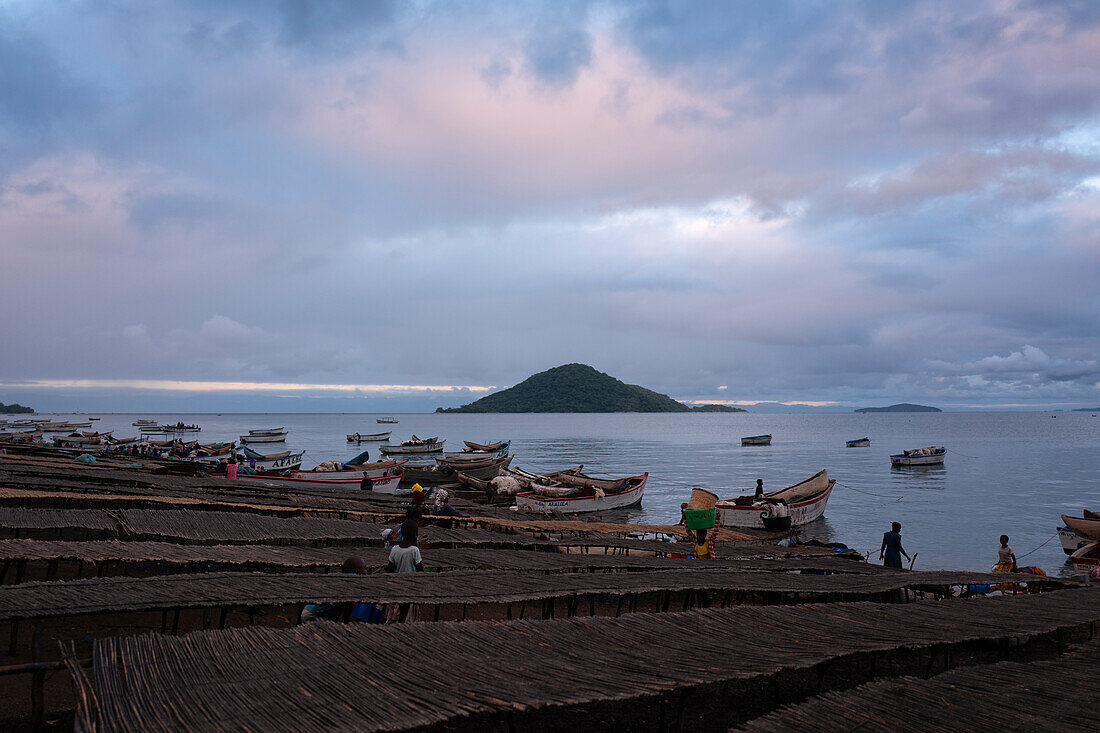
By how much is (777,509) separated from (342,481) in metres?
20.1

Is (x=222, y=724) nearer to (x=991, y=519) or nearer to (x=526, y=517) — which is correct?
(x=526, y=517)

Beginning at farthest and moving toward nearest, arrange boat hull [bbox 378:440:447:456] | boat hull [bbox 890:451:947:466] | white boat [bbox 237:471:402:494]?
boat hull [bbox 378:440:447:456]
boat hull [bbox 890:451:947:466]
white boat [bbox 237:471:402:494]

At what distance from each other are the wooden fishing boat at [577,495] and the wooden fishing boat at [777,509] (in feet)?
23.9

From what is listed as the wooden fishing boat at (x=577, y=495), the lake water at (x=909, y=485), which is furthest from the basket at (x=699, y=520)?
the wooden fishing boat at (x=577, y=495)

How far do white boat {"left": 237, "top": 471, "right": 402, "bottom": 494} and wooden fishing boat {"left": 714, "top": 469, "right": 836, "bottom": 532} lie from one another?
15392 mm

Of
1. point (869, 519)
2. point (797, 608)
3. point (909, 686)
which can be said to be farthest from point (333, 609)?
point (869, 519)

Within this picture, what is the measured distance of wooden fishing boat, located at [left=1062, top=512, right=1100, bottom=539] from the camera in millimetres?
23672

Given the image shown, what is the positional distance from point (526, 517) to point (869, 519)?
69.9ft

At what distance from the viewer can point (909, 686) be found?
5.57m

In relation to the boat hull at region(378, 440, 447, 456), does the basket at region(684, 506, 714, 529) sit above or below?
above

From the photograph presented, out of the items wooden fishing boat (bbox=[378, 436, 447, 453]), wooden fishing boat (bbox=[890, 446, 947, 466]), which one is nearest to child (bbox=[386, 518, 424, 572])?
wooden fishing boat (bbox=[890, 446, 947, 466])

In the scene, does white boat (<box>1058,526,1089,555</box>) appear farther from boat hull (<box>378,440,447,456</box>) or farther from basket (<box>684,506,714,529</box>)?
boat hull (<box>378,440,447,456</box>)

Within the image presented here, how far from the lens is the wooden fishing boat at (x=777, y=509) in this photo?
26.0 m

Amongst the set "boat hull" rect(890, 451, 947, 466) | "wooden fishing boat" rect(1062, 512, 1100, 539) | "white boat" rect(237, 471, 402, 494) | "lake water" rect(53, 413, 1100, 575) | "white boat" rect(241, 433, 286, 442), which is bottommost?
"white boat" rect(241, 433, 286, 442)
